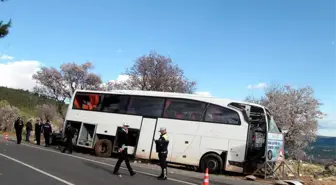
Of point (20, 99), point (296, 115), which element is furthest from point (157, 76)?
point (20, 99)

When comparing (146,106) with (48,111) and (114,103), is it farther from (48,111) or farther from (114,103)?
(48,111)

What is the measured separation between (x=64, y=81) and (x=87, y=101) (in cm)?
3279

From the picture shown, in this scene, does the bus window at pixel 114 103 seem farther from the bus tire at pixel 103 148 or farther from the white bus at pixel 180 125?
the bus tire at pixel 103 148

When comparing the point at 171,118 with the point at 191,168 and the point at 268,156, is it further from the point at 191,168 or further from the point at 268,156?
the point at 268,156

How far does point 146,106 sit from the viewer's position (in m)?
17.9

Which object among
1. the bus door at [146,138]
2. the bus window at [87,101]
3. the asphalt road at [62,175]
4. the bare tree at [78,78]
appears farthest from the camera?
the bare tree at [78,78]

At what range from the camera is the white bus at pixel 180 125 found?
600 inches

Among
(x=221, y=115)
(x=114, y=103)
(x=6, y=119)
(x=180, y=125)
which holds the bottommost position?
(x=180, y=125)

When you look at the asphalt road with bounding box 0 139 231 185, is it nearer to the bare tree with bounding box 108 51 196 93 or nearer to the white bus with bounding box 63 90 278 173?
the white bus with bounding box 63 90 278 173

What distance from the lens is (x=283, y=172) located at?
15.0m

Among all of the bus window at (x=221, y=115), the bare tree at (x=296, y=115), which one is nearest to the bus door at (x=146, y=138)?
the bus window at (x=221, y=115)

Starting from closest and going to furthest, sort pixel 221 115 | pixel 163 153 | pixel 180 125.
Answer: pixel 163 153
pixel 221 115
pixel 180 125

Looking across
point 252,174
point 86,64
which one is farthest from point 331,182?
point 86,64

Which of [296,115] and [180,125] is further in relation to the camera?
[296,115]
